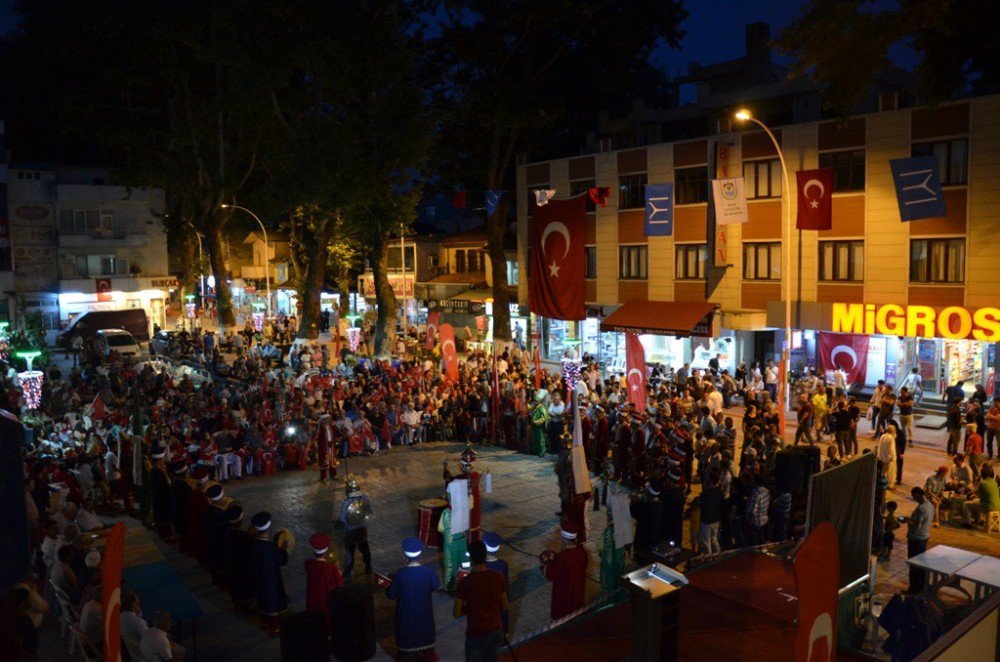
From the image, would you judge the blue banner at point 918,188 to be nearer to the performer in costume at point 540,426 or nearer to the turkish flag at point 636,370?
the turkish flag at point 636,370

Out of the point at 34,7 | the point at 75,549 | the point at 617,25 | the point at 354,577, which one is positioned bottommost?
the point at 354,577

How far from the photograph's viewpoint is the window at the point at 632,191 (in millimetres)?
30172

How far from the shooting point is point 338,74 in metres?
31.6

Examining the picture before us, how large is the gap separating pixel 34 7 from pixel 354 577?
5563 cm

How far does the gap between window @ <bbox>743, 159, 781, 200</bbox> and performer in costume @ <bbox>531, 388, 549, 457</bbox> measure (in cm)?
1143

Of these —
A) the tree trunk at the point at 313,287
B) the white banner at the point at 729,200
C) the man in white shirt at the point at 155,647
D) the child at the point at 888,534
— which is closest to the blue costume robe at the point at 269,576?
the man in white shirt at the point at 155,647

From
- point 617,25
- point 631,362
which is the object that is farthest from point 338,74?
point 631,362

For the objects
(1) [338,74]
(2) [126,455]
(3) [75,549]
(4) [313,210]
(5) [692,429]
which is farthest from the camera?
(4) [313,210]

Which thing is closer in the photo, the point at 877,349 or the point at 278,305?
the point at 877,349

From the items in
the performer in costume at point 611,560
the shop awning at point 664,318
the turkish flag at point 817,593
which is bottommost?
the performer in costume at point 611,560

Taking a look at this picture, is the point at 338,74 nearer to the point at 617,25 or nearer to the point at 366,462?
the point at 617,25

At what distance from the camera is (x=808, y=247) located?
985 inches

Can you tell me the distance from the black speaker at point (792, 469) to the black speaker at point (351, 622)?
22.9ft

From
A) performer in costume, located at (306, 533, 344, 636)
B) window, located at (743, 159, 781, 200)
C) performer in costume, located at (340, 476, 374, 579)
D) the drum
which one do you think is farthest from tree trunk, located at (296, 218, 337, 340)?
performer in costume, located at (306, 533, 344, 636)
